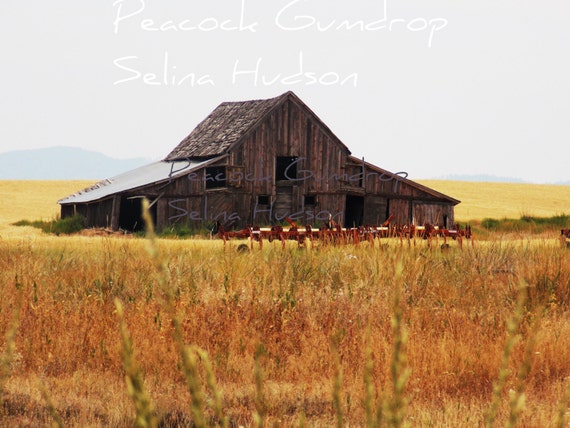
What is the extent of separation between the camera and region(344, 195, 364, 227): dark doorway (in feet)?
123

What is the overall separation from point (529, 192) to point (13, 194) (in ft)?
146

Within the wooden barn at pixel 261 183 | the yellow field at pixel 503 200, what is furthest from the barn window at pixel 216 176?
the yellow field at pixel 503 200

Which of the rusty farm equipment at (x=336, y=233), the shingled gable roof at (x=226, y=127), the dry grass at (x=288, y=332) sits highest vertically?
the shingled gable roof at (x=226, y=127)

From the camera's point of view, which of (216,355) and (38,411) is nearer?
(38,411)

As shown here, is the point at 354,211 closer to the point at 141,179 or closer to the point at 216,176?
the point at 216,176

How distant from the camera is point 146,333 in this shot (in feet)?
25.6

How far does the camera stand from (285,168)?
36.2m

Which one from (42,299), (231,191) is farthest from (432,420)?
(231,191)

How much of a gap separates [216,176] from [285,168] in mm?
3970

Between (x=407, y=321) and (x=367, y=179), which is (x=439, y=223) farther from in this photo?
(x=407, y=321)

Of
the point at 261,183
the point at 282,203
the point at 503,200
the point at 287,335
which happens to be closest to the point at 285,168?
the point at 282,203

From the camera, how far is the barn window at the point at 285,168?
1420 inches

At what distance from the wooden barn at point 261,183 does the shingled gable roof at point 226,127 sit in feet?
0.20

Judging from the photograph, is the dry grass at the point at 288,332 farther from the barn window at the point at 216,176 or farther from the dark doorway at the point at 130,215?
the dark doorway at the point at 130,215
